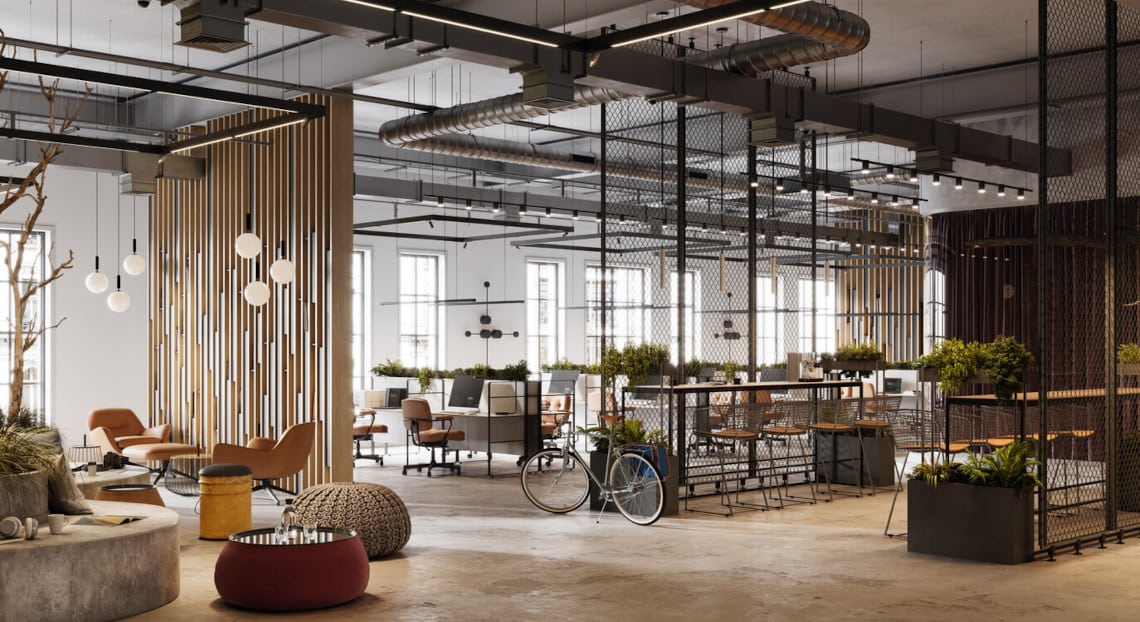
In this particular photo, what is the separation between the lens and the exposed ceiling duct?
8062 millimetres

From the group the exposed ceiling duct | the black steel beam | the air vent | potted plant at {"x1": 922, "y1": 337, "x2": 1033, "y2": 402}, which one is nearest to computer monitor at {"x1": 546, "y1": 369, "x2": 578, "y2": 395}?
the exposed ceiling duct

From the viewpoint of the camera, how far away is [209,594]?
698 cm

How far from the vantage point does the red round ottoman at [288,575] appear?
6.44 m

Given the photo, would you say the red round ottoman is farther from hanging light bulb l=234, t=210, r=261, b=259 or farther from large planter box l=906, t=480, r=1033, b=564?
hanging light bulb l=234, t=210, r=261, b=259

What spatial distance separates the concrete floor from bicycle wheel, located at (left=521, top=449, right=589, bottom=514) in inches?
7.9

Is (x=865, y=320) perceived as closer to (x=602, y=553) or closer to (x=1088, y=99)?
(x=1088, y=99)

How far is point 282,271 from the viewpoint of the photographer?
10828mm

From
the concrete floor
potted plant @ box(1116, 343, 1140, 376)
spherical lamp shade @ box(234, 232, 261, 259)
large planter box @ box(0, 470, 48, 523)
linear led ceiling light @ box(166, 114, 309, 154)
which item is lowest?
the concrete floor

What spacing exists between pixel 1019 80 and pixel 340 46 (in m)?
7.35

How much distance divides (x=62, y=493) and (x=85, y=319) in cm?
885

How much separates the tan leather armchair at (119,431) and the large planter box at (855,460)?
7.29m

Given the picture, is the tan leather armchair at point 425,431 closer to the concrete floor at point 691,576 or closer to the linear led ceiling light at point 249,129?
the concrete floor at point 691,576

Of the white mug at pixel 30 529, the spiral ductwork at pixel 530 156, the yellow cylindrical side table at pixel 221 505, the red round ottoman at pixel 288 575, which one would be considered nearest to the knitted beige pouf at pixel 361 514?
the yellow cylindrical side table at pixel 221 505

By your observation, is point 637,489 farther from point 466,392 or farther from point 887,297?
point 887,297
